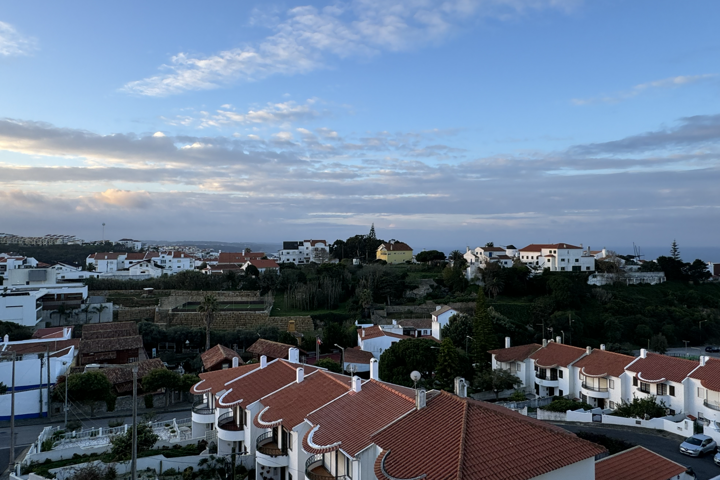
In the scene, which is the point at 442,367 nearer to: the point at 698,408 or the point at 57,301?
the point at 698,408

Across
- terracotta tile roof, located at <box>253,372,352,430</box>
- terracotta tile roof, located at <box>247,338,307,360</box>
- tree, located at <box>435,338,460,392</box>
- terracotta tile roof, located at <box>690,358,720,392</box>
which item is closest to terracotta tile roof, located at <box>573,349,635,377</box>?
terracotta tile roof, located at <box>690,358,720,392</box>

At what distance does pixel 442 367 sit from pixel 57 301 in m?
37.3

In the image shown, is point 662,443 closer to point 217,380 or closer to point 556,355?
point 556,355

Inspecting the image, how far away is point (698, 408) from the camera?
23.0 metres

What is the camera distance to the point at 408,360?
93.6 ft

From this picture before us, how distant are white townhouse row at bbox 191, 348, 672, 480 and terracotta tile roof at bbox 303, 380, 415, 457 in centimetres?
3

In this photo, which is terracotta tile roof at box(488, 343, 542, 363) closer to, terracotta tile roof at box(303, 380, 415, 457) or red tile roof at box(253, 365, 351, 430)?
red tile roof at box(253, 365, 351, 430)

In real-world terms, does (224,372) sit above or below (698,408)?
above

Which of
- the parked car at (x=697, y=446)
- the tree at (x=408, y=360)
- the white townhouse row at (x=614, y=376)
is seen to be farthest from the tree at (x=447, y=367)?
the parked car at (x=697, y=446)

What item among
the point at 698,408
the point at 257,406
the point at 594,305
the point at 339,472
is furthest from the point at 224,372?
the point at 594,305

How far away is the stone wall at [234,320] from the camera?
43.4m

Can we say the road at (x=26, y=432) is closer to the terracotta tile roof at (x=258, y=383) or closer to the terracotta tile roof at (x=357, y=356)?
the terracotta tile roof at (x=258, y=383)

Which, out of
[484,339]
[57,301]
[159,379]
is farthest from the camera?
[57,301]

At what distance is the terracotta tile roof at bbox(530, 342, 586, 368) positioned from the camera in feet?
95.0
